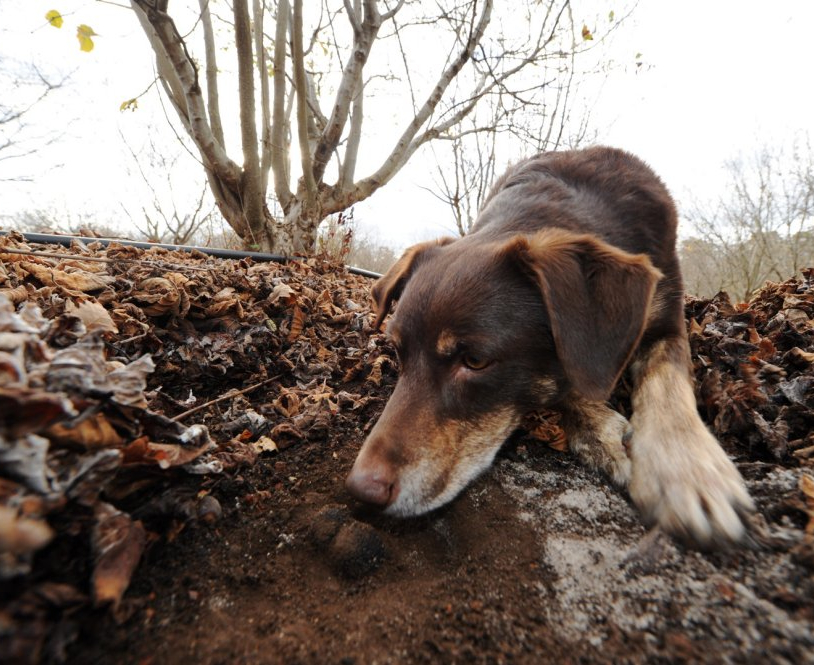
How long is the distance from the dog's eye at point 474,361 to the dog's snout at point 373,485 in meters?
0.61

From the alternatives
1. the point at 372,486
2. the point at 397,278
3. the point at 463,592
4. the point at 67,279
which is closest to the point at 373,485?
the point at 372,486

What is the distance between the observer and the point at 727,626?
40.4 inches

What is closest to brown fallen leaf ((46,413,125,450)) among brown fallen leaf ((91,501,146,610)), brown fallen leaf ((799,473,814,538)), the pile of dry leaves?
the pile of dry leaves

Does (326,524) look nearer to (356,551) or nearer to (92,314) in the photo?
(356,551)

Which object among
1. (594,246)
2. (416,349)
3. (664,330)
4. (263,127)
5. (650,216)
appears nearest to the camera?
(594,246)

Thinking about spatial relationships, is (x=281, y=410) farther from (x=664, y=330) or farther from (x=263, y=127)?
(x=263, y=127)

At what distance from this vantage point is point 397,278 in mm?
2498

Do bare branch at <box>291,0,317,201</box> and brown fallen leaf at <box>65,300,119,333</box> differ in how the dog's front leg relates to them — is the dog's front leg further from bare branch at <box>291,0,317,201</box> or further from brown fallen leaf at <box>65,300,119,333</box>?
bare branch at <box>291,0,317,201</box>

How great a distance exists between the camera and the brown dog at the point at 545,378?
1553 mm

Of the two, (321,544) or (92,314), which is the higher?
(92,314)

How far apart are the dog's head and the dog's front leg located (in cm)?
33

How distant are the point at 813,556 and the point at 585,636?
0.71 m

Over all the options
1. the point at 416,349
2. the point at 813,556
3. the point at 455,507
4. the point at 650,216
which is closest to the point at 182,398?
the point at 416,349

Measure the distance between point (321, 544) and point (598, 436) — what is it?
1343 mm
